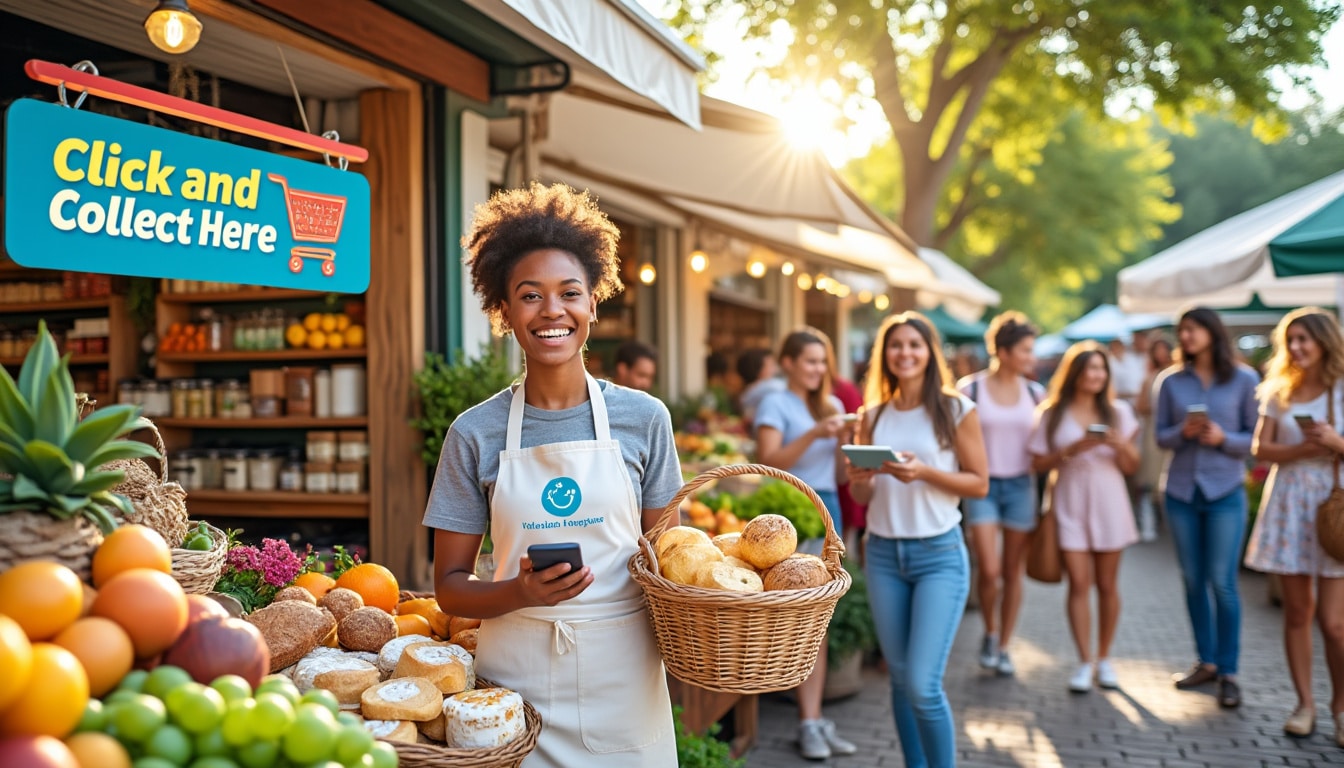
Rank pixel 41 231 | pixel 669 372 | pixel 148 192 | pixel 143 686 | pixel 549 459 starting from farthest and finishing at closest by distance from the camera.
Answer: pixel 669 372
pixel 148 192
pixel 41 231
pixel 549 459
pixel 143 686

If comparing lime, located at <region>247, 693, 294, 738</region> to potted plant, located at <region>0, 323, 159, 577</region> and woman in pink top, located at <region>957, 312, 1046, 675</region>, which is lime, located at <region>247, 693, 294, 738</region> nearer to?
potted plant, located at <region>0, 323, 159, 577</region>

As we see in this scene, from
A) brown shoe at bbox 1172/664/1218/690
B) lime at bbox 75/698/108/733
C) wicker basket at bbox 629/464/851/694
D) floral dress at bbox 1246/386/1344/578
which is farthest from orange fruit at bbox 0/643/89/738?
brown shoe at bbox 1172/664/1218/690

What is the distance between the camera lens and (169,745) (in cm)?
135

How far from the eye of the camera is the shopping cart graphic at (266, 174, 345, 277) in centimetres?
353

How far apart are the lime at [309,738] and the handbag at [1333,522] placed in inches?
190

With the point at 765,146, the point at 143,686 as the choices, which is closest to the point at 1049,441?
the point at 765,146

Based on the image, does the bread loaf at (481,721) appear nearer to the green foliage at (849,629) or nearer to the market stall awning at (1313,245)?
the green foliage at (849,629)

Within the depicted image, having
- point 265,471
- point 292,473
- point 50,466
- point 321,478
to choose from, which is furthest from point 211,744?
point 265,471

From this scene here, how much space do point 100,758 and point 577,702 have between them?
1152 millimetres

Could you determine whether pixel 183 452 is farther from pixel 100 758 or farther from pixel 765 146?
pixel 100 758

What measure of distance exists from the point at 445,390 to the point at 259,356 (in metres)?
1.40

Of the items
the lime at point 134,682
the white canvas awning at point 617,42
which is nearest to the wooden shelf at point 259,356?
the white canvas awning at point 617,42

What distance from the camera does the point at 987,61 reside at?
12.3m

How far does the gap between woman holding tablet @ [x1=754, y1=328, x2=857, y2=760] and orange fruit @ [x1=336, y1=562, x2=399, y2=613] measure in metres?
2.30
